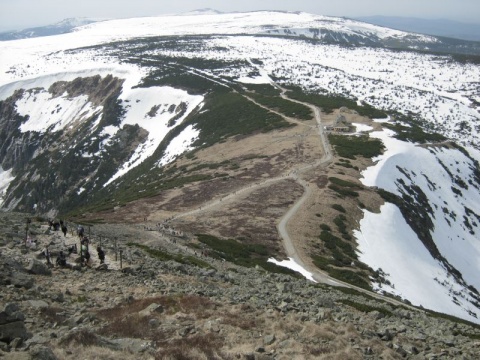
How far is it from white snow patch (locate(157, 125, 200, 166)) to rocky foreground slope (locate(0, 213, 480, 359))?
72.7 meters

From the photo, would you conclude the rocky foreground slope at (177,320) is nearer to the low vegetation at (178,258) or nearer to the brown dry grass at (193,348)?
the brown dry grass at (193,348)

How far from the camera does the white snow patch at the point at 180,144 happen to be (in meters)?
98.4

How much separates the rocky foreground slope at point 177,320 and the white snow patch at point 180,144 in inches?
2863

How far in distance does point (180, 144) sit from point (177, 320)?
9035 cm

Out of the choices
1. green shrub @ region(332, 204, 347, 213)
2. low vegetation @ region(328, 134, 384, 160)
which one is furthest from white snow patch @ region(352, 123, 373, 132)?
green shrub @ region(332, 204, 347, 213)

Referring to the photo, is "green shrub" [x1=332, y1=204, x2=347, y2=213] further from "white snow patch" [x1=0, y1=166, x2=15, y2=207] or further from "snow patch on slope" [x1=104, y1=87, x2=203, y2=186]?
"white snow patch" [x1=0, y1=166, x2=15, y2=207]

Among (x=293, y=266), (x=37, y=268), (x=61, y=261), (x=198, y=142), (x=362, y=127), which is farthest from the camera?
(x=198, y=142)

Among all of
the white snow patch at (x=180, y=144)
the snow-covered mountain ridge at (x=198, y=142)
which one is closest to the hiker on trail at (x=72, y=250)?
the snow-covered mountain ridge at (x=198, y=142)

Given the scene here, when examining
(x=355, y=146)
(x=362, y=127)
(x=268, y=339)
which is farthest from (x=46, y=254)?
(x=362, y=127)

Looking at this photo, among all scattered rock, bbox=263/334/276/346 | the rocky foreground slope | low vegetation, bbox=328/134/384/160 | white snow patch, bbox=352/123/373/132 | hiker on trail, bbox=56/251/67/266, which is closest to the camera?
the rocky foreground slope

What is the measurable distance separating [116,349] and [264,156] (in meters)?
62.6

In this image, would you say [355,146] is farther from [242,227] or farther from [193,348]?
[193,348]

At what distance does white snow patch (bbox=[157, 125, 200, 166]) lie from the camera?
9838 cm

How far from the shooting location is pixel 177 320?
55.5ft
